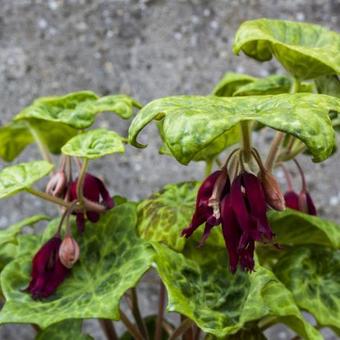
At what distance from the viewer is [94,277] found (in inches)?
33.7

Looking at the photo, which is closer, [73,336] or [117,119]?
[73,336]

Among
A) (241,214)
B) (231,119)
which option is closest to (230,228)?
(241,214)

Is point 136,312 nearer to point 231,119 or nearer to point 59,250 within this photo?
point 59,250

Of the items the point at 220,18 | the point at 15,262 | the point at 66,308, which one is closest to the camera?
the point at 66,308

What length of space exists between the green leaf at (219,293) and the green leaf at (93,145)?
4.2 inches

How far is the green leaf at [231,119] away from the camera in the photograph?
0.56 m

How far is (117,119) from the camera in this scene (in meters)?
1.38

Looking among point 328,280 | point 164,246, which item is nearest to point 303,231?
point 328,280

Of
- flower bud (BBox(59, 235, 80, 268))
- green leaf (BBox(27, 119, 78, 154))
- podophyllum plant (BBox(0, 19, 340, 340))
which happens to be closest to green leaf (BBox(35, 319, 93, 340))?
podophyllum plant (BBox(0, 19, 340, 340))

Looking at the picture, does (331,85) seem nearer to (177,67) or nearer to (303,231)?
(303,231)

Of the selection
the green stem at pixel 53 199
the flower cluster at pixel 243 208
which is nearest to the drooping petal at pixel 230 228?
the flower cluster at pixel 243 208

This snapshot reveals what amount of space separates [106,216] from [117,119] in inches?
19.7

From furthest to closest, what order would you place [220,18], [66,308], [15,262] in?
[220,18]
[15,262]
[66,308]

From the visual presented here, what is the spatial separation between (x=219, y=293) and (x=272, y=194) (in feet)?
0.55
